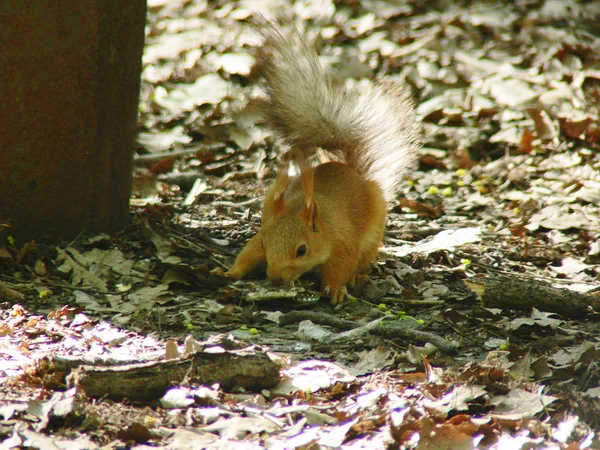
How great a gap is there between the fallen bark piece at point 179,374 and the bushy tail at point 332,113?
1724 mm

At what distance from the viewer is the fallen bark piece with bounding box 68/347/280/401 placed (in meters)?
2.36

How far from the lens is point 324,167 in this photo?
4.24 metres

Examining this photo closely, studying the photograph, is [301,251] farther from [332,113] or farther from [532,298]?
[532,298]

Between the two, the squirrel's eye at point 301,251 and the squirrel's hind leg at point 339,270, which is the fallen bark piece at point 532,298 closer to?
the squirrel's hind leg at point 339,270

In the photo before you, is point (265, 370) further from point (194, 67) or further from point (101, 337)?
point (194, 67)

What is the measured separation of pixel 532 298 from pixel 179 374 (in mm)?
1647

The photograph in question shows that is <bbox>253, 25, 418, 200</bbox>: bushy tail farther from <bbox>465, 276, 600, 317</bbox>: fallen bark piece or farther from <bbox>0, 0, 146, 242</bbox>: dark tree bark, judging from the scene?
<bbox>465, 276, 600, 317</bbox>: fallen bark piece

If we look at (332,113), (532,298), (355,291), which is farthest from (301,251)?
(532,298)

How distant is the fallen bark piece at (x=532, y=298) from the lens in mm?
3301

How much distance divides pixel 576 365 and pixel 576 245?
5.46ft

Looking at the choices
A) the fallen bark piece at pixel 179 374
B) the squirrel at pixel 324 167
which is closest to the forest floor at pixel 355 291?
the fallen bark piece at pixel 179 374

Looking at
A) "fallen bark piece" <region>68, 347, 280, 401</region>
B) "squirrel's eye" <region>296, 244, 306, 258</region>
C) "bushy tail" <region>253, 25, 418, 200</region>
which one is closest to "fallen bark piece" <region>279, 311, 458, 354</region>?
"squirrel's eye" <region>296, 244, 306, 258</region>

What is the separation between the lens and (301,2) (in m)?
7.62

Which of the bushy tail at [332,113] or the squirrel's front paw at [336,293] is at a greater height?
the bushy tail at [332,113]
